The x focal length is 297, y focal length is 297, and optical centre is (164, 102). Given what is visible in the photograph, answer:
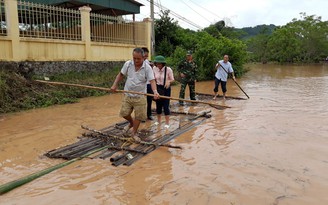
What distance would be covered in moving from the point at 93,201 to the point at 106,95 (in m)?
8.25

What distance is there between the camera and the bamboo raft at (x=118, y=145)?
4.56m

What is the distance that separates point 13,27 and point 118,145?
21.4ft

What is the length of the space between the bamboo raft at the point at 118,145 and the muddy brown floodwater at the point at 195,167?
15 cm

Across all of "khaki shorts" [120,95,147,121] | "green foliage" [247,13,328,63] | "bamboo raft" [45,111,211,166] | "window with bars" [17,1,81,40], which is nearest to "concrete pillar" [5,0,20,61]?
"window with bars" [17,1,81,40]

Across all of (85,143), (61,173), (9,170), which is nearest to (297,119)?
(85,143)

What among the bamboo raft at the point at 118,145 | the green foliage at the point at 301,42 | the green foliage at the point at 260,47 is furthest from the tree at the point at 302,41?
the bamboo raft at the point at 118,145

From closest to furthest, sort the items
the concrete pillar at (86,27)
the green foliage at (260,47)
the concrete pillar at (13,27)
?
the concrete pillar at (13,27) < the concrete pillar at (86,27) < the green foliage at (260,47)

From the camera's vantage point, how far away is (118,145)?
16.7 ft

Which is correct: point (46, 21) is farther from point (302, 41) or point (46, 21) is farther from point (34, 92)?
point (302, 41)

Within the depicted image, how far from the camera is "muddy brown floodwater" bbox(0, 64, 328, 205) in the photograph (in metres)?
3.43

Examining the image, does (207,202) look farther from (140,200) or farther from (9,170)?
(9,170)

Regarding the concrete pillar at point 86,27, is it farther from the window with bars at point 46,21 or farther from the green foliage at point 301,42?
the green foliage at point 301,42

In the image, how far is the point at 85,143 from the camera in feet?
17.0

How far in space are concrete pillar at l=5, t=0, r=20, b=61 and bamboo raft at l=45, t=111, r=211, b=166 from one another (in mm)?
5072
